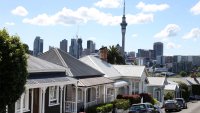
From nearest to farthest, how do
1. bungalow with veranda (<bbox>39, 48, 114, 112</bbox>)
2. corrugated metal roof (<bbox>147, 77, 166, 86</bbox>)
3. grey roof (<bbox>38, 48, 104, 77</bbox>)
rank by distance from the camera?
bungalow with veranda (<bbox>39, 48, 114, 112</bbox>) → grey roof (<bbox>38, 48, 104, 77</bbox>) → corrugated metal roof (<bbox>147, 77, 166, 86</bbox>)

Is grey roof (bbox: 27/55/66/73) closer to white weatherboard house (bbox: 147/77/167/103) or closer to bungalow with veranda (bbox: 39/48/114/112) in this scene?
bungalow with veranda (bbox: 39/48/114/112)

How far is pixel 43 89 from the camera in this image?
2739 cm

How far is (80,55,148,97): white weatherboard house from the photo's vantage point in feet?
164

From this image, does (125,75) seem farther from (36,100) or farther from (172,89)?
(36,100)

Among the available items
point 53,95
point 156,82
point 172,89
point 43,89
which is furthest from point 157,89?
point 43,89

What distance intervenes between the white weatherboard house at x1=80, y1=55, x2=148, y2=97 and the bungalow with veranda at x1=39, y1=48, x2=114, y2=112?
677 centimetres

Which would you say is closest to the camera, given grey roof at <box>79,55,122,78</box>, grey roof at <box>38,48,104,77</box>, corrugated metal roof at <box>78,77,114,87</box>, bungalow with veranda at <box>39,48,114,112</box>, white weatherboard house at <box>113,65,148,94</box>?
corrugated metal roof at <box>78,77,114,87</box>

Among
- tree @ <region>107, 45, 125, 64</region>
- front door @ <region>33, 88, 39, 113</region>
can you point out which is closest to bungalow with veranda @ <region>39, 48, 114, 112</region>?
front door @ <region>33, 88, 39, 113</region>

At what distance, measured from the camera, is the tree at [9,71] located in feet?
56.1

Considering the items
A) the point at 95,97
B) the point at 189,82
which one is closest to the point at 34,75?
the point at 95,97

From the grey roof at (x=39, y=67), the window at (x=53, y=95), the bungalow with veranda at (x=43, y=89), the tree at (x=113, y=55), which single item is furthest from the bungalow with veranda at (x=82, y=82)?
the tree at (x=113, y=55)

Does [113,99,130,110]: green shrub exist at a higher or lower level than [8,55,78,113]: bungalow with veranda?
lower

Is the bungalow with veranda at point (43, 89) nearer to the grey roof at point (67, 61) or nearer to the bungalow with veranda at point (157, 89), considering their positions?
the grey roof at point (67, 61)

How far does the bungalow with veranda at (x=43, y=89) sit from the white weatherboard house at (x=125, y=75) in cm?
1570
